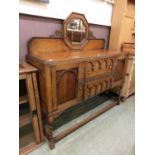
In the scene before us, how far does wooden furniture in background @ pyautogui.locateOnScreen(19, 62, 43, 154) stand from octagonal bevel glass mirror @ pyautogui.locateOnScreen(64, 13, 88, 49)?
648 mm

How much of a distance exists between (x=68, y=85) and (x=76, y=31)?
0.80 meters

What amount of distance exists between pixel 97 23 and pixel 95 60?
2.73ft

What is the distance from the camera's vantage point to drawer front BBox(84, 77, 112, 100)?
1551 millimetres

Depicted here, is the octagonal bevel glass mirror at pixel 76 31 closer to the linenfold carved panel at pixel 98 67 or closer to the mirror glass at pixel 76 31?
the mirror glass at pixel 76 31

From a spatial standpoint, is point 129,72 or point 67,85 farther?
point 129,72

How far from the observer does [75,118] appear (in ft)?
6.21

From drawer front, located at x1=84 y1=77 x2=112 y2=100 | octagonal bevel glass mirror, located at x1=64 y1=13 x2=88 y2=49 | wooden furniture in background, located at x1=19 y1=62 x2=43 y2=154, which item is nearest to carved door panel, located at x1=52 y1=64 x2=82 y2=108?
drawer front, located at x1=84 y1=77 x2=112 y2=100

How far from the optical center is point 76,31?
1.78 m

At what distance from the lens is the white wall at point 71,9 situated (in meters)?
1.38

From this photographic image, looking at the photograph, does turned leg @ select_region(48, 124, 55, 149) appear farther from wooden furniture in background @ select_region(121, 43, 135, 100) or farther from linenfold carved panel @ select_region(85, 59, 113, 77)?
wooden furniture in background @ select_region(121, 43, 135, 100)

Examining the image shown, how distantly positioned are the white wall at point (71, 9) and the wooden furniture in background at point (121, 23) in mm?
102

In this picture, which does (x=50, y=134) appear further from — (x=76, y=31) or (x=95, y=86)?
(x=76, y=31)

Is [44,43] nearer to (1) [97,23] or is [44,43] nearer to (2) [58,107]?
(2) [58,107]

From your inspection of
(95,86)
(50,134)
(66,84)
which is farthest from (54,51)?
(50,134)
